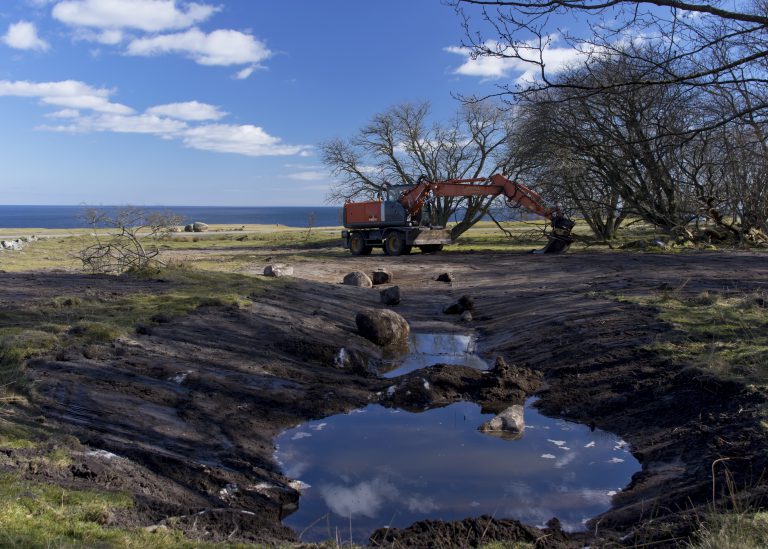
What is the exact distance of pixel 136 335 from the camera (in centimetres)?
977

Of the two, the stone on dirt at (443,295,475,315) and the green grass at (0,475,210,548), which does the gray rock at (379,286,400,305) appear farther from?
the green grass at (0,475,210,548)

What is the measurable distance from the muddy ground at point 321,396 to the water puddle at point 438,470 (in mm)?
267

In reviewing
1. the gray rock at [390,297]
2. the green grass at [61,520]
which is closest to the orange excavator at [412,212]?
the gray rock at [390,297]

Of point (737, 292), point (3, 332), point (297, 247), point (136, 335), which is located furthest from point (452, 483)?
point (297, 247)

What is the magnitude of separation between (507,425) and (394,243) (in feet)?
73.1

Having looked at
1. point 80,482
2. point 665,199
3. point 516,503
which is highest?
point 665,199

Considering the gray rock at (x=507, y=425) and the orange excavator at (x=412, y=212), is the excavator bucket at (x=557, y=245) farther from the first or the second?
the gray rock at (x=507, y=425)

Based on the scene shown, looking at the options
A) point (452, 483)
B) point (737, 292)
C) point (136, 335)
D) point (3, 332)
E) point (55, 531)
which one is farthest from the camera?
point (737, 292)

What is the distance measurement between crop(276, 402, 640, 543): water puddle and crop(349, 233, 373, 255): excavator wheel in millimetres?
22479

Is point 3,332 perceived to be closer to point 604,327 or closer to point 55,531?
point 55,531

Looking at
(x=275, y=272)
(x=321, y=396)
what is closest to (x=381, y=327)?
(x=321, y=396)

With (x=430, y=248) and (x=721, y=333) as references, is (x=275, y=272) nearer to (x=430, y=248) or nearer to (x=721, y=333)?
(x=430, y=248)

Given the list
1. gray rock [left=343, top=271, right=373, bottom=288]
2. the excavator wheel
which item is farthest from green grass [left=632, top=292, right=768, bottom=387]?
the excavator wheel

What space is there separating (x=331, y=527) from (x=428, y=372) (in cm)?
443
